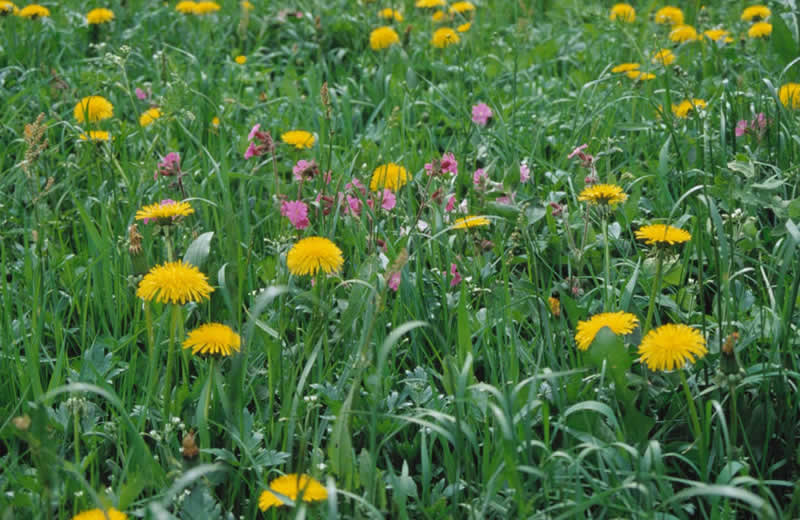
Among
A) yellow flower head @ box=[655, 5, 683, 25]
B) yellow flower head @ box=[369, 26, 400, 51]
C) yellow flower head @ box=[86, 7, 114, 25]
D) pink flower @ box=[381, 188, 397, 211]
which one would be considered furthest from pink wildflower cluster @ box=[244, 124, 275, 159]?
yellow flower head @ box=[655, 5, 683, 25]

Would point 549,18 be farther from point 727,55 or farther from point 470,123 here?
point 470,123

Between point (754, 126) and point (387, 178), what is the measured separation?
40.7 inches

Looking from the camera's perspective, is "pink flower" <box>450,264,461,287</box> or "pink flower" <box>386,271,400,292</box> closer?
"pink flower" <box>386,271,400,292</box>

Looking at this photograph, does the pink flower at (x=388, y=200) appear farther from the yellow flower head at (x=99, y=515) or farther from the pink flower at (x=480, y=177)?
the yellow flower head at (x=99, y=515)

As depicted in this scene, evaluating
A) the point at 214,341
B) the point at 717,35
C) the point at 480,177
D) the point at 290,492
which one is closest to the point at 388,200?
the point at 480,177

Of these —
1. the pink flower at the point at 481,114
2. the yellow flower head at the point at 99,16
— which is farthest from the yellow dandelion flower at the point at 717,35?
the yellow flower head at the point at 99,16

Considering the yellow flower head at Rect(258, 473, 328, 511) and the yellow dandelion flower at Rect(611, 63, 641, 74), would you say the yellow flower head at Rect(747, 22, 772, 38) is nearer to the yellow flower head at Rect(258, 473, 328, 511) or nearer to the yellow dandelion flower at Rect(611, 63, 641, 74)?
the yellow dandelion flower at Rect(611, 63, 641, 74)

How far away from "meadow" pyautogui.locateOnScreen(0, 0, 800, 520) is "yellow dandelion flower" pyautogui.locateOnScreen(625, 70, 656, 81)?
0.01m

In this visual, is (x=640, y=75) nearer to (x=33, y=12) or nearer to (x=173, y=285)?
(x=173, y=285)

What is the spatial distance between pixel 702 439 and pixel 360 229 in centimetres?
98

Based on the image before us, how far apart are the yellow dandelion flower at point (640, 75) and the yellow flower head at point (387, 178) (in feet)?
3.31

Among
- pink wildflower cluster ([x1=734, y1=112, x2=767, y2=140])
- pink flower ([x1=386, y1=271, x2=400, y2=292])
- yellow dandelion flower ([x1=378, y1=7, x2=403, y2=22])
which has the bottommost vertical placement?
pink flower ([x1=386, y1=271, x2=400, y2=292])

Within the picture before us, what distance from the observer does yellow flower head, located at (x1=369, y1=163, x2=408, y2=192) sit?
2.43 metres

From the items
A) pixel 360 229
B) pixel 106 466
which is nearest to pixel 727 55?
pixel 360 229
